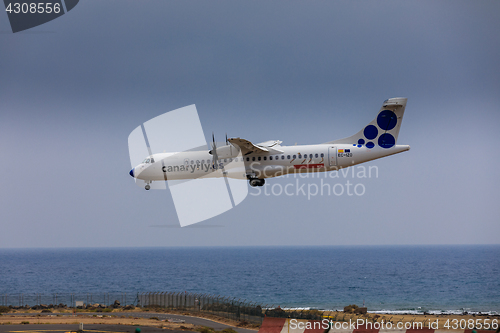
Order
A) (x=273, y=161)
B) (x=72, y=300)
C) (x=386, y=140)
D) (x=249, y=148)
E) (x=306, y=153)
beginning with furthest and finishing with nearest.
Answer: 1. (x=72, y=300)
2. (x=273, y=161)
3. (x=249, y=148)
4. (x=386, y=140)
5. (x=306, y=153)

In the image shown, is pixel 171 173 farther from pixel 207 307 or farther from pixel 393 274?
pixel 393 274

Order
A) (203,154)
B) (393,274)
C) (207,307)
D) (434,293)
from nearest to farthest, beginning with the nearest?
1. (203,154)
2. (207,307)
3. (434,293)
4. (393,274)

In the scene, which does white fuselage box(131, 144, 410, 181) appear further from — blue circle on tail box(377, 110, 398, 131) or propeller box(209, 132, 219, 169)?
blue circle on tail box(377, 110, 398, 131)

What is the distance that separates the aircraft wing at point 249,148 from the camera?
108 feet

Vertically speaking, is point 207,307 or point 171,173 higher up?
point 171,173

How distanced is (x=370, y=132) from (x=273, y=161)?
7.96 m

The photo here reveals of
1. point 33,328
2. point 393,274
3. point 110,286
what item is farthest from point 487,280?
point 33,328

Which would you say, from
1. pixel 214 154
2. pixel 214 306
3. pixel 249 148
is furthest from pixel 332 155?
pixel 214 306

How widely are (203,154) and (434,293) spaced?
91442 mm

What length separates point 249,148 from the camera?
34094mm

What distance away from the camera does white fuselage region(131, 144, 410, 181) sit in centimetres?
3328

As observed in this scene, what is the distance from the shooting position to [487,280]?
428 feet

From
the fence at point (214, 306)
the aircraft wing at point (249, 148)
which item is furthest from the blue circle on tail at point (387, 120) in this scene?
the fence at point (214, 306)

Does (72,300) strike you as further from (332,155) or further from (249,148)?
(332,155)
